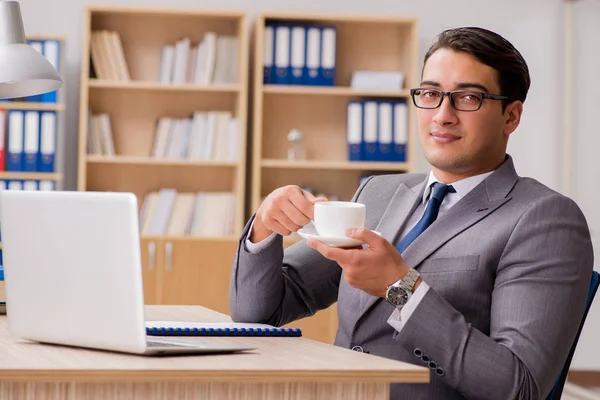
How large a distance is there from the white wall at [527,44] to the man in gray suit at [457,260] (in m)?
3.41

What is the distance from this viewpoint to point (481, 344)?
1.53 m

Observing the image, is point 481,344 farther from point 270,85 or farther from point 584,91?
point 584,91

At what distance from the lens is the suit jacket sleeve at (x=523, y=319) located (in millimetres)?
1530

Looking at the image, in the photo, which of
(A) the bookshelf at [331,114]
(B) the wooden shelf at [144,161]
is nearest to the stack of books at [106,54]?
(B) the wooden shelf at [144,161]

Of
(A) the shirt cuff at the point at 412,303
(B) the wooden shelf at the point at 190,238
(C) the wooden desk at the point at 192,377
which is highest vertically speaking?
(A) the shirt cuff at the point at 412,303

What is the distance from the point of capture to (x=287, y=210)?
1689mm

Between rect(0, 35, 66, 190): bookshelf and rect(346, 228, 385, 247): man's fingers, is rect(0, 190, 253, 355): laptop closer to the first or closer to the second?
rect(346, 228, 385, 247): man's fingers

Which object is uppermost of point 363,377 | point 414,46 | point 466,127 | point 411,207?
point 414,46

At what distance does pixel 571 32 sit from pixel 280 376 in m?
4.54

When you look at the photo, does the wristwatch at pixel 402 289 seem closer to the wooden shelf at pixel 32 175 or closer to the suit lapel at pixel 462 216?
the suit lapel at pixel 462 216

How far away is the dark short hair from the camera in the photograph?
1.82m

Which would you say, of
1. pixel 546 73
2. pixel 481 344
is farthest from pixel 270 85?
pixel 481 344

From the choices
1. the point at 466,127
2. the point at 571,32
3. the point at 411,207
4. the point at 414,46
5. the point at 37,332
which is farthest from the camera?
the point at 571,32

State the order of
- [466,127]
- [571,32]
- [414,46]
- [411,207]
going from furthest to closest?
[571,32]
[414,46]
[411,207]
[466,127]
